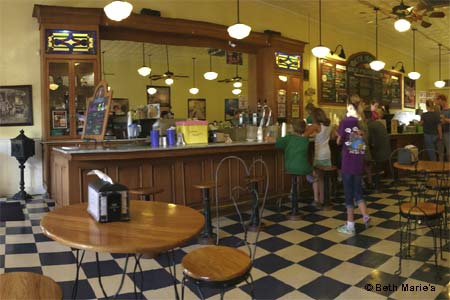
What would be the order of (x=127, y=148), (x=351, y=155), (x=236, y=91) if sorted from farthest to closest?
(x=236, y=91), (x=127, y=148), (x=351, y=155)

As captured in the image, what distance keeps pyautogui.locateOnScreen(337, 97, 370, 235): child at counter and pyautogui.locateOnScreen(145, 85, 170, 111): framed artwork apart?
8.93m

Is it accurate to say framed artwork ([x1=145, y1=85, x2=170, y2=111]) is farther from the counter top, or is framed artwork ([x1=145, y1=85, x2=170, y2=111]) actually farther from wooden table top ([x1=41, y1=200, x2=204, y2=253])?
wooden table top ([x1=41, y1=200, x2=204, y2=253])

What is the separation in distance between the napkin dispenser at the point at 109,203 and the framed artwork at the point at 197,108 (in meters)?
11.3

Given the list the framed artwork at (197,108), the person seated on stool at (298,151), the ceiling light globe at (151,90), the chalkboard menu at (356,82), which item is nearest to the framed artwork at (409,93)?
the chalkboard menu at (356,82)

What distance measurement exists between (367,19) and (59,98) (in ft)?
24.1

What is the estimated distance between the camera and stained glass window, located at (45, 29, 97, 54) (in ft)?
18.7

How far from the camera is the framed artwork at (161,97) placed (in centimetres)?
1236

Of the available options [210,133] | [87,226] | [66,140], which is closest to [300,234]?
[210,133]

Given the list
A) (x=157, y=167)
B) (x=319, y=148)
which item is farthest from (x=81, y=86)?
(x=319, y=148)

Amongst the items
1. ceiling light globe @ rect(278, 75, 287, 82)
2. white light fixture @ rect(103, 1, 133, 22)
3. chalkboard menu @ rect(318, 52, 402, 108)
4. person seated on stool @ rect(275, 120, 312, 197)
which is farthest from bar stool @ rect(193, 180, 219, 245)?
chalkboard menu @ rect(318, 52, 402, 108)

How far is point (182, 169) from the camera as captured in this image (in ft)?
15.0

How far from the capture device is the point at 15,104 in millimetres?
5945

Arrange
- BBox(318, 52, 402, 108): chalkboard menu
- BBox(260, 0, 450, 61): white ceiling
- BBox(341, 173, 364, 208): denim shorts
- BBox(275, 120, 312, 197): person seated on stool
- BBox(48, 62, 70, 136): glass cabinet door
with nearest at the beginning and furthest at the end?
BBox(341, 173, 364, 208): denim shorts → BBox(275, 120, 312, 197): person seated on stool → BBox(48, 62, 70, 136): glass cabinet door → BBox(260, 0, 450, 61): white ceiling → BBox(318, 52, 402, 108): chalkboard menu

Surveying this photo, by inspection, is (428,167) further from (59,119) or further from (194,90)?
(194,90)
